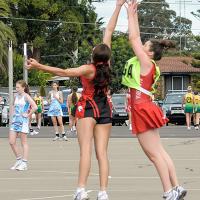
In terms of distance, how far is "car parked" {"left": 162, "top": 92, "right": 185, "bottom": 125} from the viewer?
42.2 meters

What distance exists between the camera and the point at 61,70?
34.0ft

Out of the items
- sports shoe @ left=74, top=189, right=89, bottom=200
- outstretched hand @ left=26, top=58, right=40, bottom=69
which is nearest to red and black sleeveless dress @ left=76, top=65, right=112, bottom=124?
outstretched hand @ left=26, top=58, right=40, bottom=69

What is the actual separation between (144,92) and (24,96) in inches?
256

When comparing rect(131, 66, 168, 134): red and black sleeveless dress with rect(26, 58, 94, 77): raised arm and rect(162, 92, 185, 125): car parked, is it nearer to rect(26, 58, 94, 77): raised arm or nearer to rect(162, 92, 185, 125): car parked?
rect(26, 58, 94, 77): raised arm

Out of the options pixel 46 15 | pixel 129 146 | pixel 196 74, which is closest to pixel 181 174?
pixel 129 146

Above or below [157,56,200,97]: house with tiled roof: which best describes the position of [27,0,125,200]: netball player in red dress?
above

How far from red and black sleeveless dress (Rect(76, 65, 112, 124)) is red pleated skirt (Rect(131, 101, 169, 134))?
1.60ft

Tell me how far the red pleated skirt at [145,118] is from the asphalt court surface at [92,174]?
140 centimetres

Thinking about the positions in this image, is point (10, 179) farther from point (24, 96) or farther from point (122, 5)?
point (122, 5)

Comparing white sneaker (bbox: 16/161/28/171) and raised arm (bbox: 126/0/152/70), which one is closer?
raised arm (bbox: 126/0/152/70)

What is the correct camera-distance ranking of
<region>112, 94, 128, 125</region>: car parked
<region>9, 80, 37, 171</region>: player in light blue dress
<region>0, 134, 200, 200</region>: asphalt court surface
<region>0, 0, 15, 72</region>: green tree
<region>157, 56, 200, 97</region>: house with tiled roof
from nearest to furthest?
<region>0, 134, 200, 200</region>: asphalt court surface < <region>9, 80, 37, 171</region>: player in light blue dress < <region>112, 94, 128, 125</region>: car parked < <region>0, 0, 15, 72</region>: green tree < <region>157, 56, 200, 97</region>: house with tiled roof

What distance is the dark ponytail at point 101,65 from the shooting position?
1073 cm

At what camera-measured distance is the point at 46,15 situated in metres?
64.9

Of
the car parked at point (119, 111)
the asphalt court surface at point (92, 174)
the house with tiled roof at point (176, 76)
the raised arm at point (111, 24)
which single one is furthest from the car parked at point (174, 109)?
the house with tiled roof at point (176, 76)
